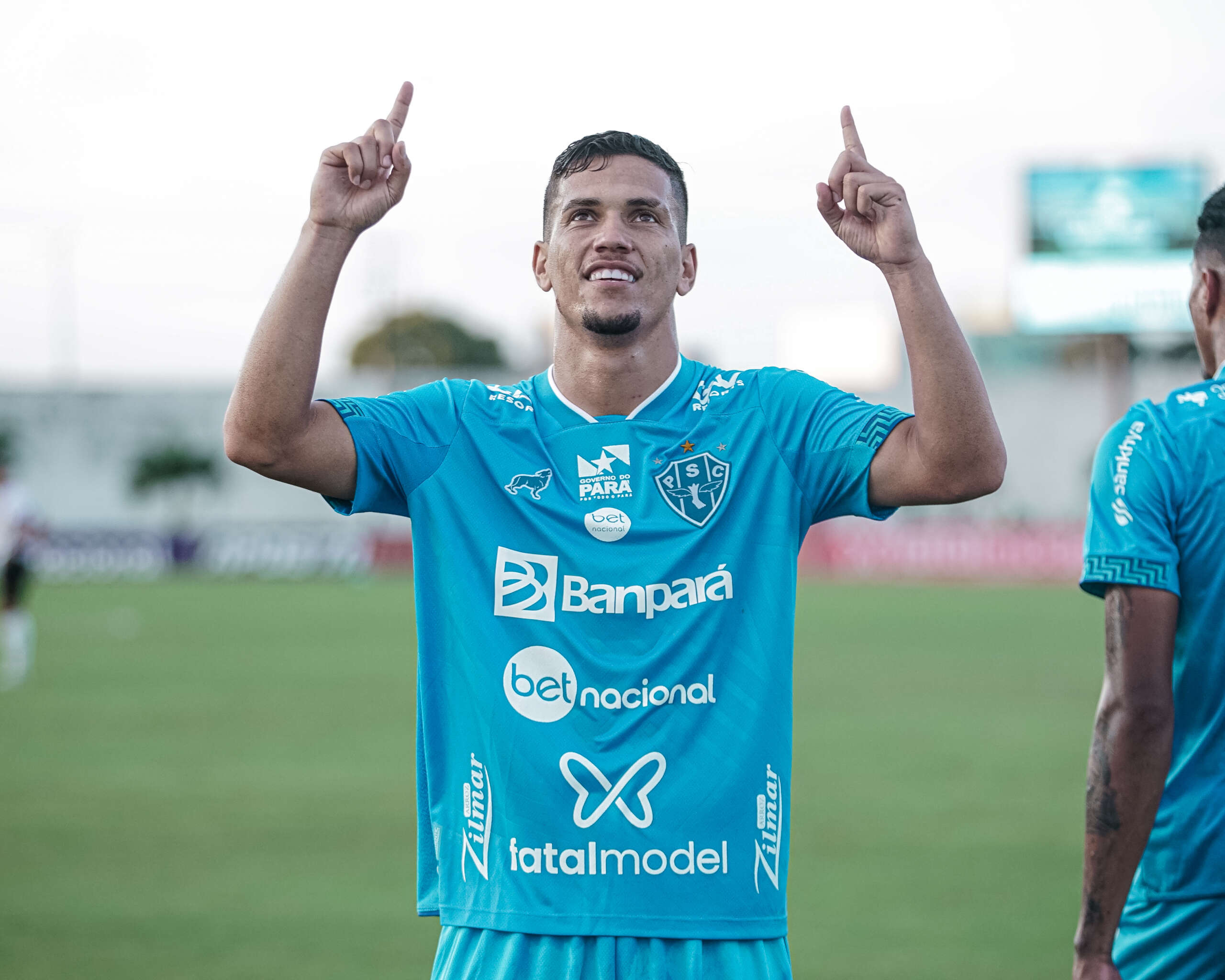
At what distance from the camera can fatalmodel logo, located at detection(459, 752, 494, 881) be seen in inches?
113

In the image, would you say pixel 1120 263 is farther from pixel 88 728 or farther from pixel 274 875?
pixel 274 875

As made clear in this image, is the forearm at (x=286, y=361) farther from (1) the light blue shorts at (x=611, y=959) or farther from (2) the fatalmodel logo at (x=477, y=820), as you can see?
(1) the light blue shorts at (x=611, y=959)

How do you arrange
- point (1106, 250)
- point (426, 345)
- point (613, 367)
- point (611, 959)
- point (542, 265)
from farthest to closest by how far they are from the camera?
1. point (426, 345)
2. point (1106, 250)
3. point (542, 265)
4. point (613, 367)
5. point (611, 959)

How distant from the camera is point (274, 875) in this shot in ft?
24.1

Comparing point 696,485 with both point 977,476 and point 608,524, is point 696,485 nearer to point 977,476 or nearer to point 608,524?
point 608,524

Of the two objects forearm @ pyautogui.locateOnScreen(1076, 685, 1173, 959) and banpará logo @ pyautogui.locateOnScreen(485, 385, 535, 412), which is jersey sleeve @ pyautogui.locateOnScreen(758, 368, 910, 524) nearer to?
banpará logo @ pyautogui.locateOnScreen(485, 385, 535, 412)

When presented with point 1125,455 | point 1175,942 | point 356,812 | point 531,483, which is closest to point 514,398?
point 531,483

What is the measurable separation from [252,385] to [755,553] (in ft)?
3.72

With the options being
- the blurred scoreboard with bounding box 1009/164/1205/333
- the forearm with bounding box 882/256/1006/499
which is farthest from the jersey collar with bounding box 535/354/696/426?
the blurred scoreboard with bounding box 1009/164/1205/333

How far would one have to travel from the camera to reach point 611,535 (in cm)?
296

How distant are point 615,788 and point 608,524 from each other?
22.1 inches

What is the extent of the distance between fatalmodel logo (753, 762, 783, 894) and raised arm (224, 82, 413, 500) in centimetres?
111

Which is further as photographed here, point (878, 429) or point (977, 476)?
point (878, 429)

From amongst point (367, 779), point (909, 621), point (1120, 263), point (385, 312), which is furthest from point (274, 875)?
point (385, 312)
